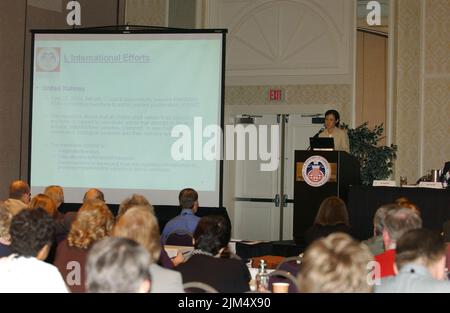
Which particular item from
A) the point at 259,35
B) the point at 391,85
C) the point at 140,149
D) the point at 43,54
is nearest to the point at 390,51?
the point at 391,85

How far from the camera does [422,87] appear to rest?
10719mm

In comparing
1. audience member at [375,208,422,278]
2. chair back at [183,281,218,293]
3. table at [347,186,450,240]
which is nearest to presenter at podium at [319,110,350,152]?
table at [347,186,450,240]

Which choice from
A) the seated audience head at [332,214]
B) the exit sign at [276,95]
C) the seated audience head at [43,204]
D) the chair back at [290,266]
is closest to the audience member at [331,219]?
the seated audience head at [332,214]

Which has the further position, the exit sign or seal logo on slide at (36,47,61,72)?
the exit sign

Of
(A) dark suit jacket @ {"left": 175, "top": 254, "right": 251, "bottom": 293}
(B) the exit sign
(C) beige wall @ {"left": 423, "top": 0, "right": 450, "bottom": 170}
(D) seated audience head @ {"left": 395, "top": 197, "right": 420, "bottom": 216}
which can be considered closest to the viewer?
(A) dark suit jacket @ {"left": 175, "top": 254, "right": 251, "bottom": 293}

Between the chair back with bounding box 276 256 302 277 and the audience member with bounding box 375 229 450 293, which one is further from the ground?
the audience member with bounding box 375 229 450 293

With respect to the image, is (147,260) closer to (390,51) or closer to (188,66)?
(188,66)

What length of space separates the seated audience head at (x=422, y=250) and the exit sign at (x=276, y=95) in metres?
8.34

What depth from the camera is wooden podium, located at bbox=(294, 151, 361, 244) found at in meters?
8.43

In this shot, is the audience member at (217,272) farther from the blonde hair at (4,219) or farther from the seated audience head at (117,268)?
the blonde hair at (4,219)

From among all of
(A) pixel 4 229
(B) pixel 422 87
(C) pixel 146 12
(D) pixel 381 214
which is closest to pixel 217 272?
(D) pixel 381 214

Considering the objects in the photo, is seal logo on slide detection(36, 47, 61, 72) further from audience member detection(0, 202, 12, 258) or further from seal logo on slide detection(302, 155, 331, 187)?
audience member detection(0, 202, 12, 258)

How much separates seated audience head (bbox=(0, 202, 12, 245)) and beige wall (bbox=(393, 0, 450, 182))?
7.14m

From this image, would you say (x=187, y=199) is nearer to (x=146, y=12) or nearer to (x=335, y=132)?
(x=335, y=132)
